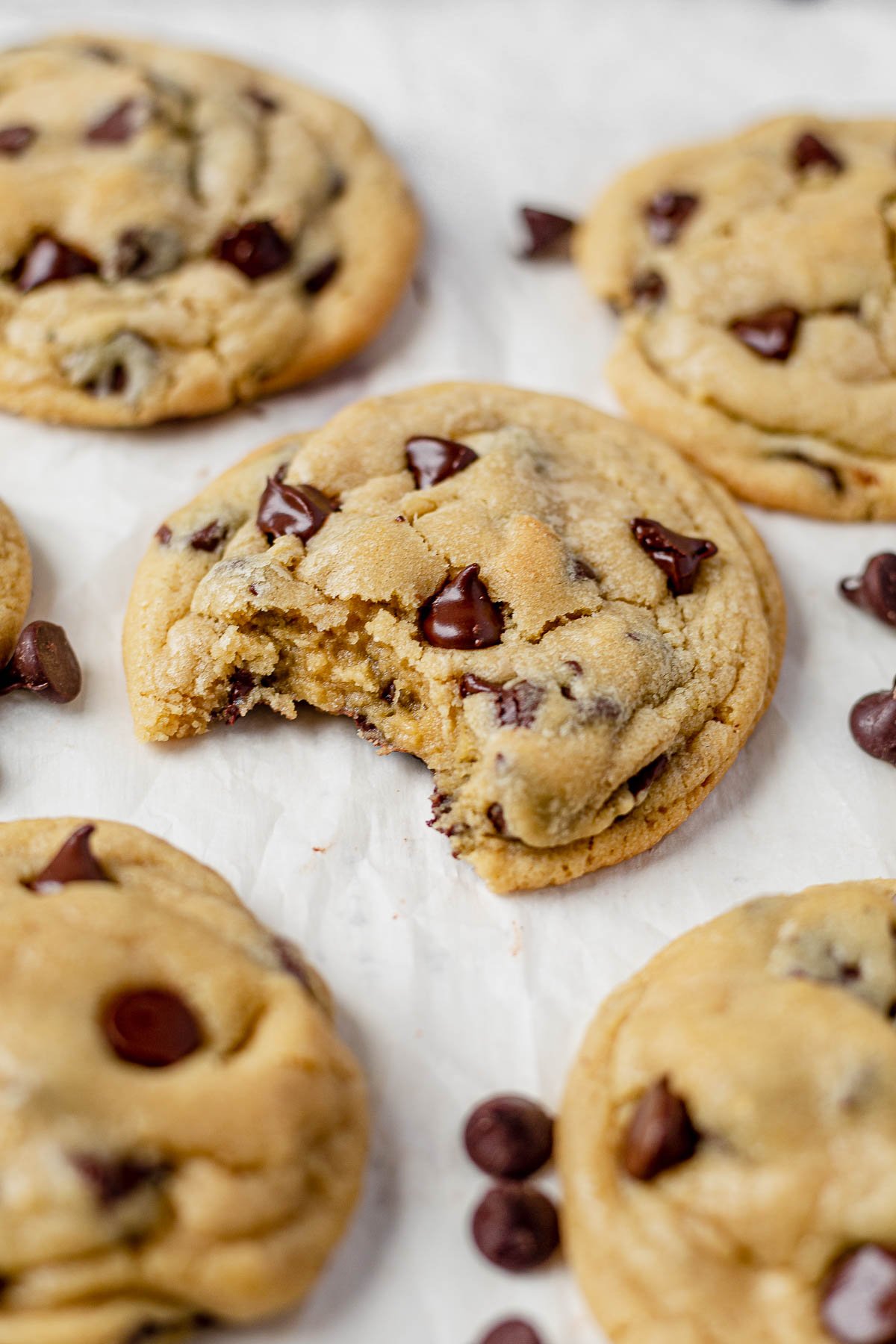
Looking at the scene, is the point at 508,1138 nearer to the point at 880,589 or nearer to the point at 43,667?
the point at 43,667

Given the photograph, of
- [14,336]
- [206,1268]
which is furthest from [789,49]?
[206,1268]

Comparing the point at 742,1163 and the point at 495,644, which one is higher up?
the point at 495,644

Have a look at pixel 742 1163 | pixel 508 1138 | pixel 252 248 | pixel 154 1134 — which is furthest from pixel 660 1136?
pixel 252 248

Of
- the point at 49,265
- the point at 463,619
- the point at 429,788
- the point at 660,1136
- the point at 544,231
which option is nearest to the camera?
the point at 660,1136

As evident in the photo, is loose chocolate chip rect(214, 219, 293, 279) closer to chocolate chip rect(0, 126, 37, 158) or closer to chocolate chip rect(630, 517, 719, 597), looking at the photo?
chocolate chip rect(0, 126, 37, 158)

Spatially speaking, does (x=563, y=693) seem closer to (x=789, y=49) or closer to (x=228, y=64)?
(x=228, y=64)

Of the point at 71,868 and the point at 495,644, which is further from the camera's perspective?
the point at 495,644

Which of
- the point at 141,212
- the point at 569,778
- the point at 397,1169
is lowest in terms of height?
the point at 397,1169
